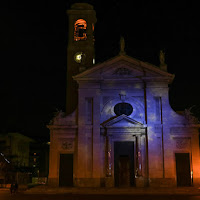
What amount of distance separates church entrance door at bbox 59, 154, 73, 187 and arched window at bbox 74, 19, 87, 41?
1271cm

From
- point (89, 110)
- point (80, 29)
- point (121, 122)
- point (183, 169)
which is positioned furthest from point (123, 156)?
point (80, 29)

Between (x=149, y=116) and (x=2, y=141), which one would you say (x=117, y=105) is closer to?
(x=149, y=116)

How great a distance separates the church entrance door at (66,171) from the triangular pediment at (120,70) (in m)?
6.53

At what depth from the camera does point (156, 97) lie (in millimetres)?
24875

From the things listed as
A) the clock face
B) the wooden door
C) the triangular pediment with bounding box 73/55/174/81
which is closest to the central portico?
the wooden door

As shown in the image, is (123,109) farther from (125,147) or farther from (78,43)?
(78,43)

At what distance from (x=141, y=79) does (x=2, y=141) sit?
29062 millimetres

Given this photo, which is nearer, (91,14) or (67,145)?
(67,145)

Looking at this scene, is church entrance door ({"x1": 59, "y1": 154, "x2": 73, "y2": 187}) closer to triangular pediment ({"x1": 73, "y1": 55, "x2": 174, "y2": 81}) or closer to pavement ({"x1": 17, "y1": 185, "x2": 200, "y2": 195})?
pavement ({"x1": 17, "y1": 185, "x2": 200, "y2": 195})

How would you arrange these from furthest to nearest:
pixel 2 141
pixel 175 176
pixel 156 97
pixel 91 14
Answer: pixel 2 141, pixel 91 14, pixel 156 97, pixel 175 176

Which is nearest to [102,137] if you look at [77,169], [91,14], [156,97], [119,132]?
[119,132]

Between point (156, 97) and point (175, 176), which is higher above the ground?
point (156, 97)

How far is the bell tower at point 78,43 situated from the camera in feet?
97.9

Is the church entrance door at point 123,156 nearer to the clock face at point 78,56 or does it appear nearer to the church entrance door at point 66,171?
the church entrance door at point 66,171
